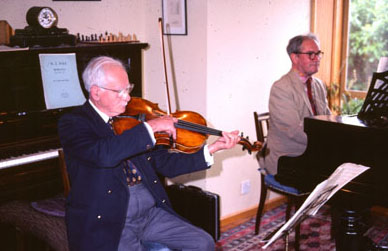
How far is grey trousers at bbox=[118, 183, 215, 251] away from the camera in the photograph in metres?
2.10

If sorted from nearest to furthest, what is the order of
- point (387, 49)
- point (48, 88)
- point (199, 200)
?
point (199, 200) < point (48, 88) < point (387, 49)

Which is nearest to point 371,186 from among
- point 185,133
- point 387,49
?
point 185,133

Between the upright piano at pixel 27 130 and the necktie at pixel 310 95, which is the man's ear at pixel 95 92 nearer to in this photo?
the upright piano at pixel 27 130

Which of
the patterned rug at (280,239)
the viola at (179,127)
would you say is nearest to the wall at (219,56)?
the patterned rug at (280,239)

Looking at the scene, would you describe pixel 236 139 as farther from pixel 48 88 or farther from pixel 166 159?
pixel 48 88

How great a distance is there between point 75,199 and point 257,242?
1.79 m

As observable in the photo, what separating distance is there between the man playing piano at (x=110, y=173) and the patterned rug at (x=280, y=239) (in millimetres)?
1204

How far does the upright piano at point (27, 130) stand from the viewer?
259cm

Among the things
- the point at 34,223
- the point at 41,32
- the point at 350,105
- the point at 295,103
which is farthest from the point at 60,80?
the point at 350,105

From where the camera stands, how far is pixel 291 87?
3.24 metres

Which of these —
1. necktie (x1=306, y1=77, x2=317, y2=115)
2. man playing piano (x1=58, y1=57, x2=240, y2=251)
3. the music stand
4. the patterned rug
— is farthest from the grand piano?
the patterned rug

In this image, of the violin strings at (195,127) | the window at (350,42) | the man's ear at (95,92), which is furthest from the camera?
the window at (350,42)

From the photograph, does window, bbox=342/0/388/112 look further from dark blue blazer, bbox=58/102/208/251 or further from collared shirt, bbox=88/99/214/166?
dark blue blazer, bbox=58/102/208/251

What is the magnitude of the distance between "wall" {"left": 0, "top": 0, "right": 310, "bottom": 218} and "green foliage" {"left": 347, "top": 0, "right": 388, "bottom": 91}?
0.58 meters
